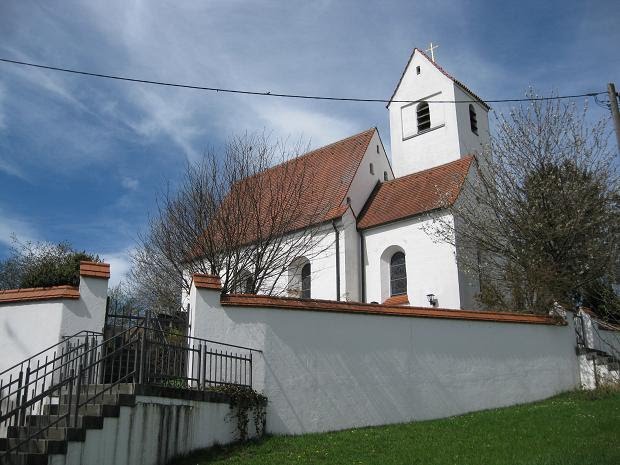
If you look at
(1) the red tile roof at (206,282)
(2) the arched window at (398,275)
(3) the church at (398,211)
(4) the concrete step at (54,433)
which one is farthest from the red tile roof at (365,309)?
(2) the arched window at (398,275)

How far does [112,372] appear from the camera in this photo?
8820 mm

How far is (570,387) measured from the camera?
1445cm

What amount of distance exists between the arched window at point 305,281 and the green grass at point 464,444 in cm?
1093

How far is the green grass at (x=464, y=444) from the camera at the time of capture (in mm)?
8461

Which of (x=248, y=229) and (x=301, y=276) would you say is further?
(x=301, y=276)

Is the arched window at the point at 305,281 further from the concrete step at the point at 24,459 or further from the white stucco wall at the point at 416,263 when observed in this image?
the concrete step at the point at 24,459

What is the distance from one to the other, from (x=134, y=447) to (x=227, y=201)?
9.73m

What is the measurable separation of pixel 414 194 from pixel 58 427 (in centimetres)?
1638

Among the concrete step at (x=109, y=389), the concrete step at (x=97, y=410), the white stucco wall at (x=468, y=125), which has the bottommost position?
the concrete step at (x=97, y=410)

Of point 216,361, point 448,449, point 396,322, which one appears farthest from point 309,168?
point 448,449

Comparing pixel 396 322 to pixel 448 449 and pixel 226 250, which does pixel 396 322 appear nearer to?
pixel 448 449

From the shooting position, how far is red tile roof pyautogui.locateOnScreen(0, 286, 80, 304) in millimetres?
10922

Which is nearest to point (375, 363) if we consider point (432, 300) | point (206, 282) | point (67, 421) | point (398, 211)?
point (206, 282)

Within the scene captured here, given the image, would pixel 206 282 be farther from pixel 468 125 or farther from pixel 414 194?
pixel 468 125
